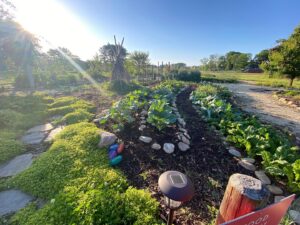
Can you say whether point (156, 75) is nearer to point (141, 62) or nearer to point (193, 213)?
point (141, 62)

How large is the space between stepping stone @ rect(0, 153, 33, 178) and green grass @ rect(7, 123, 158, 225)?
0.77 feet

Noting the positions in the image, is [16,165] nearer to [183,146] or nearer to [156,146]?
[156,146]

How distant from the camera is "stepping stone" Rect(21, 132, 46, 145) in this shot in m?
3.83

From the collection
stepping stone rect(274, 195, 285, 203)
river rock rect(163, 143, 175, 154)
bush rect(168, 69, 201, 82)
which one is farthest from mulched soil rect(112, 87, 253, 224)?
bush rect(168, 69, 201, 82)

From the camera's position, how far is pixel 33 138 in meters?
4.02

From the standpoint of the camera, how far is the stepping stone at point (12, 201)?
6.87ft

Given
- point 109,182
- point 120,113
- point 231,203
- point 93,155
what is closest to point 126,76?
point 120,113

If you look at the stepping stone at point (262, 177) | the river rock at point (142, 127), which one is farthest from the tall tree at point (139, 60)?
the stepping stone at point (262, 177)

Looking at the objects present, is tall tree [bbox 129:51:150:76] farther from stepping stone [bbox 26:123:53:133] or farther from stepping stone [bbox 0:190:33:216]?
stepping stone [bbox 0:190:33:216]

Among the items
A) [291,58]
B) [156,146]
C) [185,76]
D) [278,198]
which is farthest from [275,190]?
[185,76]

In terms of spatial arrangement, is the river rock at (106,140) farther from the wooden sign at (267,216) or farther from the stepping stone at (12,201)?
the wooden sign at (267,216)

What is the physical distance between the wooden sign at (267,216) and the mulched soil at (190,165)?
1.08m

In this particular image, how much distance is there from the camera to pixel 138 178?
8.22 ft

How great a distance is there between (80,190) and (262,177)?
2.53 metres
